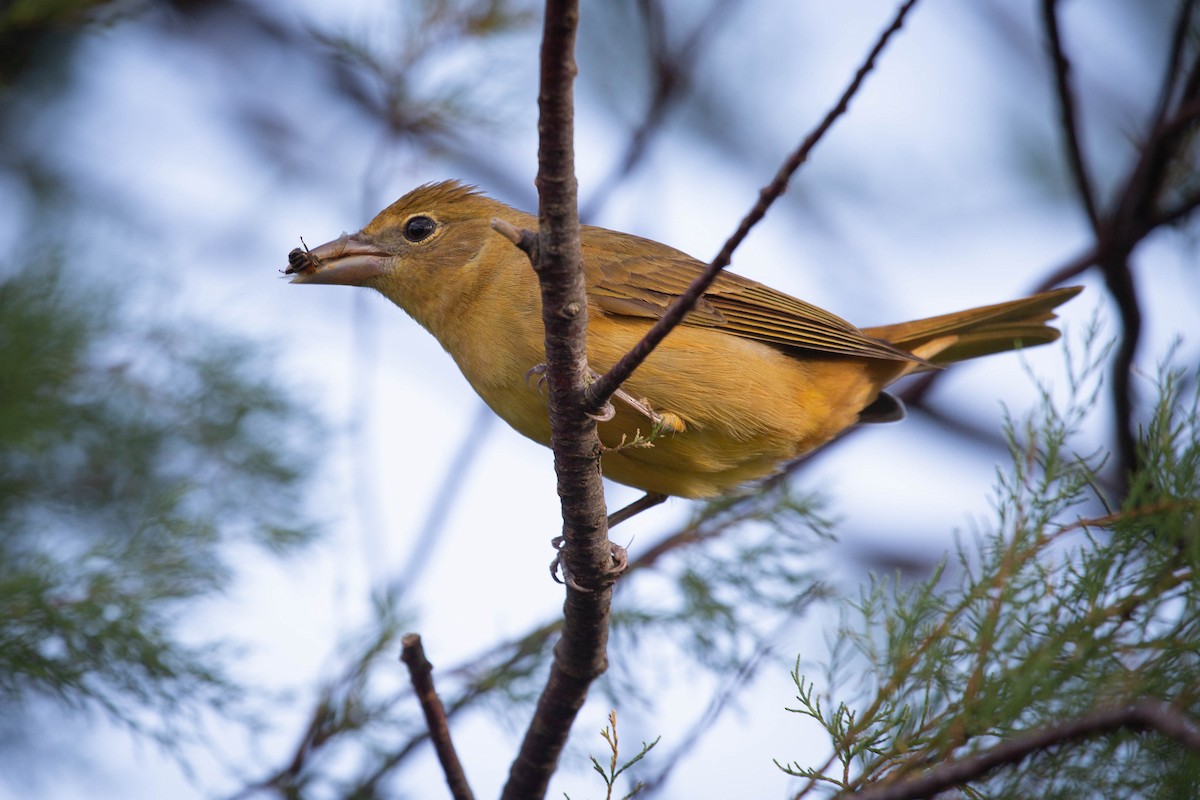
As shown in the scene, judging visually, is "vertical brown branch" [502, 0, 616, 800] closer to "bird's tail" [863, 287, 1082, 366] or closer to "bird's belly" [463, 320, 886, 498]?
"bird's belly" [463, 320, 886, 498]

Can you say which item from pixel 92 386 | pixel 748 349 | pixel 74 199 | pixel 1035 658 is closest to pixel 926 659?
pixel 1035 658

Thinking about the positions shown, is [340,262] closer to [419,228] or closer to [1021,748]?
[419,228]

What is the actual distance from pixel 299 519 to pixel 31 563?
1273mm

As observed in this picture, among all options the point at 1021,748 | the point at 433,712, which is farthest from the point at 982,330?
the point at 1021,748

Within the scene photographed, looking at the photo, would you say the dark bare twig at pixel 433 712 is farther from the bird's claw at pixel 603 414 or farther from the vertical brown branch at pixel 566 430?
A: the bird's claw at pixel 603 414

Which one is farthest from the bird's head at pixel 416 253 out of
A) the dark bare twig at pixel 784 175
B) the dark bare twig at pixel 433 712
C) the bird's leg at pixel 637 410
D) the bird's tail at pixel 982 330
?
the dark bare twig at pixel 784 175

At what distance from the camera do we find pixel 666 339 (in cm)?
422

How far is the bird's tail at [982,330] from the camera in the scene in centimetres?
484

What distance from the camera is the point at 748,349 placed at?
14.6ft

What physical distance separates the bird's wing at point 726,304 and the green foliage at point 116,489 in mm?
1804

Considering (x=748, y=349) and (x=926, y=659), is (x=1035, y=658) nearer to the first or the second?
(x=926, y=659)

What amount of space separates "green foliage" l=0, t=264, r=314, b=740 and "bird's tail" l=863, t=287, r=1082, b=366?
277 centimetres

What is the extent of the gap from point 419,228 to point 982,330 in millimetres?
2437

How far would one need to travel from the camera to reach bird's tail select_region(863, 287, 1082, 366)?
15.9ft
